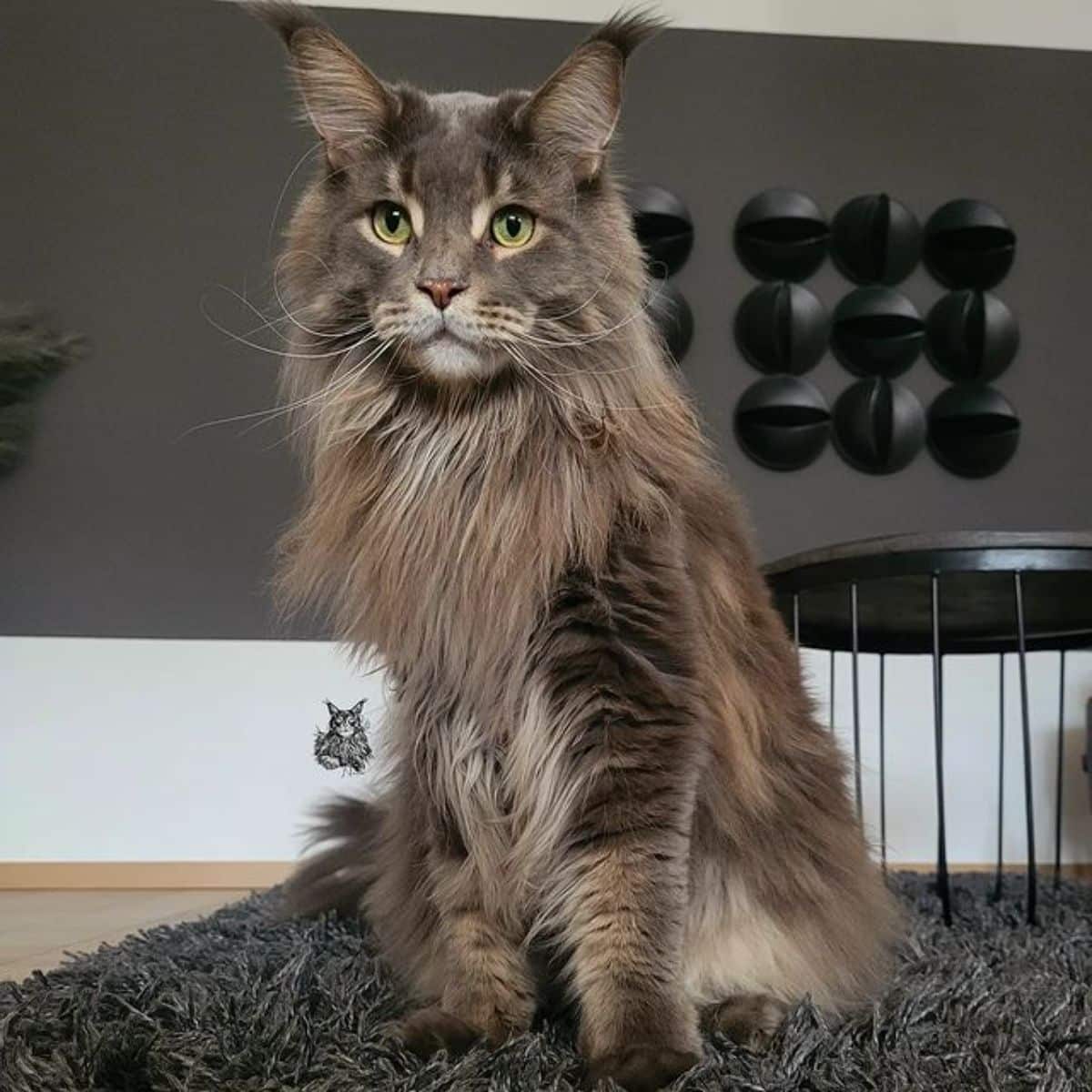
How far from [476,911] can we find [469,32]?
10.2 feet

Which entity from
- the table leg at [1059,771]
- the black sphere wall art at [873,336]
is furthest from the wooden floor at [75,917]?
the black sphere wall art at [873,336]

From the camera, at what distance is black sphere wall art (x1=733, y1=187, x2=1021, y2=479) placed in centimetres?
334

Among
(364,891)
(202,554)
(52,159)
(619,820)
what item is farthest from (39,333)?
(619,820)

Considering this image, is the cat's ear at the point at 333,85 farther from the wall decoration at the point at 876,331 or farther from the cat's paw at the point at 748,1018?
the wall decoration at the point at 876,331

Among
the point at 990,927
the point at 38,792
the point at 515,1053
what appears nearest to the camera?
the point at 515,1053

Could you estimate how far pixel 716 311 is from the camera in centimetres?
341

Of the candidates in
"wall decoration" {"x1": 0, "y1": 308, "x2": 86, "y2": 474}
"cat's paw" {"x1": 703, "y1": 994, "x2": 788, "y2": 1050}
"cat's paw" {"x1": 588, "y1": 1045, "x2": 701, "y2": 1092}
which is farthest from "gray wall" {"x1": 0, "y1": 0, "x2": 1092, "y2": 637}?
"cat's paw" {"x1": 588, "y1": 1045, "x2": 701, "y2": 1092}

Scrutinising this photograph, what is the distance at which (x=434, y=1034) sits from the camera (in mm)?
1049

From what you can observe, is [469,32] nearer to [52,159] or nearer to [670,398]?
[52,159]

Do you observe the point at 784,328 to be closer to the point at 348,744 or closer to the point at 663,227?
the point at 663,227

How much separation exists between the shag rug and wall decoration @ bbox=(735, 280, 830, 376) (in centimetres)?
216

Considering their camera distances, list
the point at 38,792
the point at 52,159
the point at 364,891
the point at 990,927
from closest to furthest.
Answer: the point at 364,891
the point at 990,927
the point at 38,792
the point at 52,159

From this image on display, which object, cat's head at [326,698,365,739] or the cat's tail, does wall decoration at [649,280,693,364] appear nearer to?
cat's head at [326,698,365,739]

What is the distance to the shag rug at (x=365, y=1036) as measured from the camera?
97 centimetres
